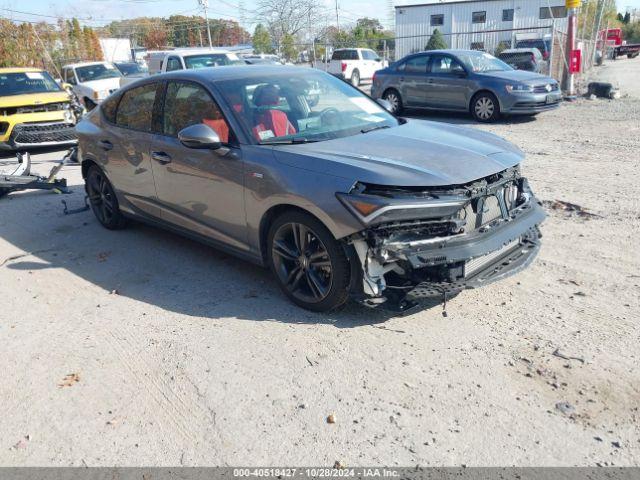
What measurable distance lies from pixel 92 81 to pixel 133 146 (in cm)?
1509

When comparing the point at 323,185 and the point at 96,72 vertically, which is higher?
the point at 96,72

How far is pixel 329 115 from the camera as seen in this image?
4938 mm

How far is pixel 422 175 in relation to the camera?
12.4 ft

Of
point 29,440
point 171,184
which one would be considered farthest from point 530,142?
point 29,440

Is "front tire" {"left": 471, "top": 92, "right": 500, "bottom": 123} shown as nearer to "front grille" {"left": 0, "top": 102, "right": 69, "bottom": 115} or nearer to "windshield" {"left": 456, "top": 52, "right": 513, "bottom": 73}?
"windshield" {"left": 456, "top": 52, "right": 513, "bottom": 73}

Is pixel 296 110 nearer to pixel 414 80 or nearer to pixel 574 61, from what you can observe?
pixel 414 80

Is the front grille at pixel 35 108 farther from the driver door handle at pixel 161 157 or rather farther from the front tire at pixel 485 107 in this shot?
the front tire at pixel 485 107

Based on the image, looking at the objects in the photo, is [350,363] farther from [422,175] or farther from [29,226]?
[29,226]

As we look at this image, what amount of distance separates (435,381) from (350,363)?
54 cm

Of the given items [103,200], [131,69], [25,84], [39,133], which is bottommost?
[103,200]

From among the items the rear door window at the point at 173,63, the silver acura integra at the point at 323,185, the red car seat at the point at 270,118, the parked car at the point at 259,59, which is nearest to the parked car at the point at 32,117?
the rear door window at the point at 173,63

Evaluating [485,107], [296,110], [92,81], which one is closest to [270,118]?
[296,110]

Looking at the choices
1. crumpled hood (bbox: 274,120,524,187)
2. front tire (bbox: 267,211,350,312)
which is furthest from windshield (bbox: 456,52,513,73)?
front tire (bbox: 267,211,350,312)

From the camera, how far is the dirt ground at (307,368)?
9.69 feet
